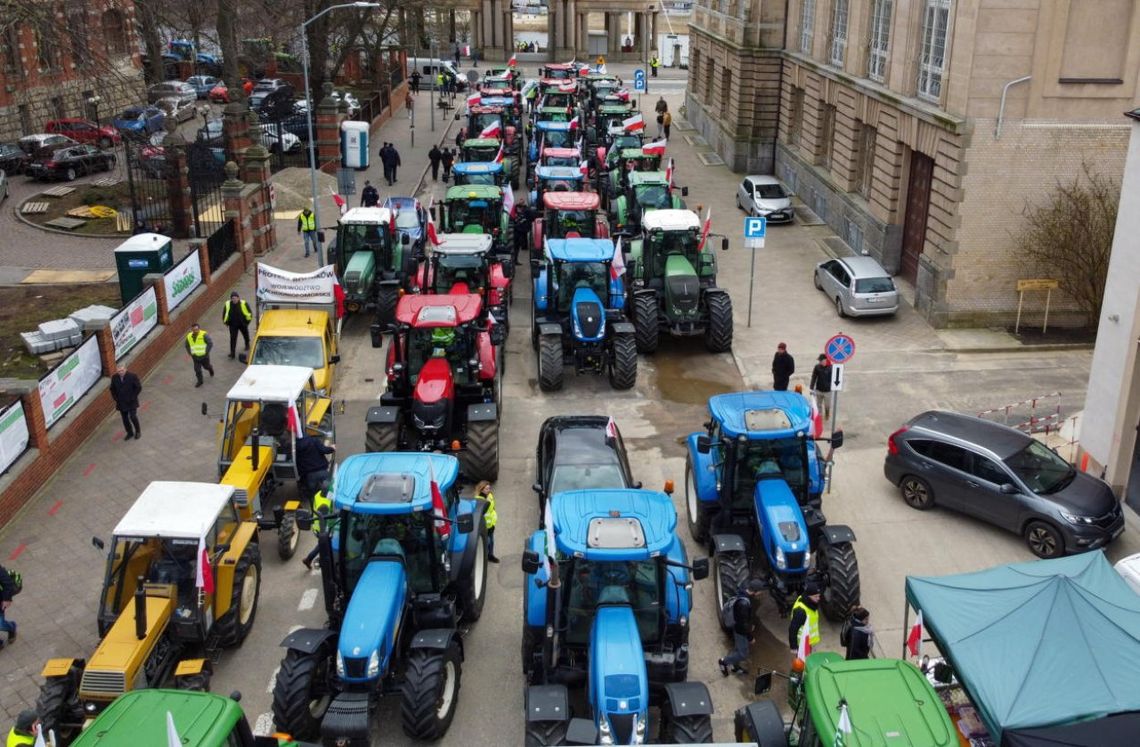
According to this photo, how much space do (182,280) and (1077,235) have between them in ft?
62.1

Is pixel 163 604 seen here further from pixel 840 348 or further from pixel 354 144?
pixel 354 144

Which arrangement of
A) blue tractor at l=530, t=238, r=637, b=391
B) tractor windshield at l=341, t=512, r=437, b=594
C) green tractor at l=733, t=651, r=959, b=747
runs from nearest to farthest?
green tractor at l=733, t=651, r=959, b=747
tractor windshield at l=341, t=512, r=437, b=594
blue tractor at l=530, t=238, r=637, b=391

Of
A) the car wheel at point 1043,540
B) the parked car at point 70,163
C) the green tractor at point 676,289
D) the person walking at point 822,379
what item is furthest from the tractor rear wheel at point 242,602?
the parked car at point 70,163

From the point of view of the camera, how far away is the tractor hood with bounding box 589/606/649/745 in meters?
9.73

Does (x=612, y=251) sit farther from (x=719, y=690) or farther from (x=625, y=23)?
(x=625, y=23)

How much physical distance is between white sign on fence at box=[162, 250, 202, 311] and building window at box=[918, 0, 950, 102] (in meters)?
16.9

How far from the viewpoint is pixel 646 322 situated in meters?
21.8

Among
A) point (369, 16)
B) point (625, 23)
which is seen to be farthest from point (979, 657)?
point (625, 23)

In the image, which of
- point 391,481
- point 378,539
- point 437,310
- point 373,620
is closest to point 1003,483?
point 437,310

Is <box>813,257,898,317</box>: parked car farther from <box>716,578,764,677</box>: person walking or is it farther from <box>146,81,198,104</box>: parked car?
<box>146,81,198,104</box>: parked car

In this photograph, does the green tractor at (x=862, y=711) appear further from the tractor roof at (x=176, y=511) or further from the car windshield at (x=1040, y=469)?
the car windshield at (x=1040, y=469)

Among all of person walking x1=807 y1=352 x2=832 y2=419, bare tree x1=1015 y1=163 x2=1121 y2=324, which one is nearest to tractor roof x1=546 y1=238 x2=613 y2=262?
person walking x1=807 y1=352 x2=832 y2=419

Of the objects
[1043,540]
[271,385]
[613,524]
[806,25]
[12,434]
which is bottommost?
[1043,540]

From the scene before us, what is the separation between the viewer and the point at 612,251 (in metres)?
20.9
